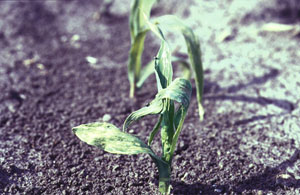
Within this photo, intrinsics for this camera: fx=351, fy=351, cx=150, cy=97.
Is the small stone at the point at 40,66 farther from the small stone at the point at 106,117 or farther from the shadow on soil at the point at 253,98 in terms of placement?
the shadow on soil at the point at 253,98

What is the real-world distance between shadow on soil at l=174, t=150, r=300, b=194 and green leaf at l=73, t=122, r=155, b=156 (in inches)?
10.0

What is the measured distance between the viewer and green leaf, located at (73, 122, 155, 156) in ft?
3.29

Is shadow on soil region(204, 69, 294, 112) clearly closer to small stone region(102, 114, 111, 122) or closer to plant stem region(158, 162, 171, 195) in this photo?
small stone region(102, 114, 111, 122)

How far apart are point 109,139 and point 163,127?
7.2 inches

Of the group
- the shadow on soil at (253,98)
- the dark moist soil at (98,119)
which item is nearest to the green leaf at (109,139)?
the dark moist soil at (98,119)

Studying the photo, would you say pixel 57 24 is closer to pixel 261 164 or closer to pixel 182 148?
pixel 182 148

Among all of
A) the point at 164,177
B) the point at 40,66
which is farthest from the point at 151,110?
the point at 40,66

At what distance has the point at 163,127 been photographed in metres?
1.11

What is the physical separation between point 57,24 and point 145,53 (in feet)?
2.33

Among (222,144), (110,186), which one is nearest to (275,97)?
(222,144)

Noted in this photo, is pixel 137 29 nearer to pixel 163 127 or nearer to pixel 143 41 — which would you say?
pixel 143 41

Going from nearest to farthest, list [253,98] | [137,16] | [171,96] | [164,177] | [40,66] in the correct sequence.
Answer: [171,96]
[164,177]
[137,16]
[253,98]
[40,66]

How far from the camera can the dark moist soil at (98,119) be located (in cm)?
123

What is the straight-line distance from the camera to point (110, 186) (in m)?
1.20
